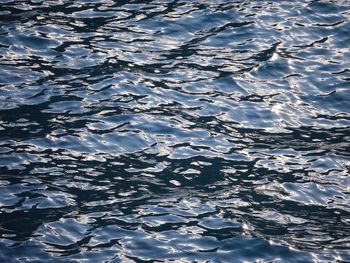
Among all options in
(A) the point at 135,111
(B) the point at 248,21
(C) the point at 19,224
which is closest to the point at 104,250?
(C) the point at 19,224

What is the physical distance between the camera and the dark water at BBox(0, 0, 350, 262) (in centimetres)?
962

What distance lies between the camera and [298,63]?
14383mm

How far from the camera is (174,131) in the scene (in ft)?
40.1

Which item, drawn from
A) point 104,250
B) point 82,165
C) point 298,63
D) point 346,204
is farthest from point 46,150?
point 298,63

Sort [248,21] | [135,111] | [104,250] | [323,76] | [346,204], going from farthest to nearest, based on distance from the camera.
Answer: [248,21]
[323,76]
[135,111]
[346,204]
[104,250]

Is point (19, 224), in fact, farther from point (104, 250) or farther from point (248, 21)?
point (248, 21)

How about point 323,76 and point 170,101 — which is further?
point 323,76

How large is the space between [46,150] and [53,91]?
2.10 meters

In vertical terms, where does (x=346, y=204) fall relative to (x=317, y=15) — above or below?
below

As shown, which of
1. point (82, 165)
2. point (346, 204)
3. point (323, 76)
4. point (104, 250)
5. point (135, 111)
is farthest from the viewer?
point (323, 76)

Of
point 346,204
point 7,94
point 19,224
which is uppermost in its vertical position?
point 7,94

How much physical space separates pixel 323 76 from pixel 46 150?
698 cm

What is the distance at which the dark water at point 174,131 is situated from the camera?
379 inches

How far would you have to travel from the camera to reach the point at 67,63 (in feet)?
45.9
